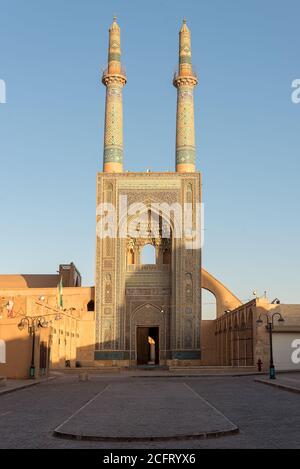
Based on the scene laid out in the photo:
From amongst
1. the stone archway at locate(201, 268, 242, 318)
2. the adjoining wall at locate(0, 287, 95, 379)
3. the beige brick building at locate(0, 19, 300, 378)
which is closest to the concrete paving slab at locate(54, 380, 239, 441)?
the adjoining wall at locate(0, 287, 95, 379)

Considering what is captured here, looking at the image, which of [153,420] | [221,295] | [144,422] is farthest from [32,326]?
[221,295]

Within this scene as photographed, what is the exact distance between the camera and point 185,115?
47156mm

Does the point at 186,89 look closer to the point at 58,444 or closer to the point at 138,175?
the point at 138,175

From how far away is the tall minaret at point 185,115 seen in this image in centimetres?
4688

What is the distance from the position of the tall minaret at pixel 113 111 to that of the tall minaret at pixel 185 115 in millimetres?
4111

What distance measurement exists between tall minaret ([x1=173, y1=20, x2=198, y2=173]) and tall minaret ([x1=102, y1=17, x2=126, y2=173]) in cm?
411

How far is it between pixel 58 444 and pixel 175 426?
2118 mm

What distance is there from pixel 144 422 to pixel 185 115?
38452 mm

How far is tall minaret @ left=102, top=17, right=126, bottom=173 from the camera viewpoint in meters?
46.8

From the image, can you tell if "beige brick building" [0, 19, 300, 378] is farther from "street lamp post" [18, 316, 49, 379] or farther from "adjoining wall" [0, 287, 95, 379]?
"street lamp post" [18, 316, 49, 379]

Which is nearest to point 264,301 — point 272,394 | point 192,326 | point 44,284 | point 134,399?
point 192,326

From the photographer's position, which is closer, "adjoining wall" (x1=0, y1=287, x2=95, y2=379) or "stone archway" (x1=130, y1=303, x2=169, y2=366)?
"adjoining wall" (x1=0, y1=287, x2=95, y2=379)

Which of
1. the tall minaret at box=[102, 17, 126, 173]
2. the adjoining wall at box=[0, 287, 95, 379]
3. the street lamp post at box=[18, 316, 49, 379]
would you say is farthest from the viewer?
the tall minaret at box=[102, 17, 126, 173]

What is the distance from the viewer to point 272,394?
18547 mm
